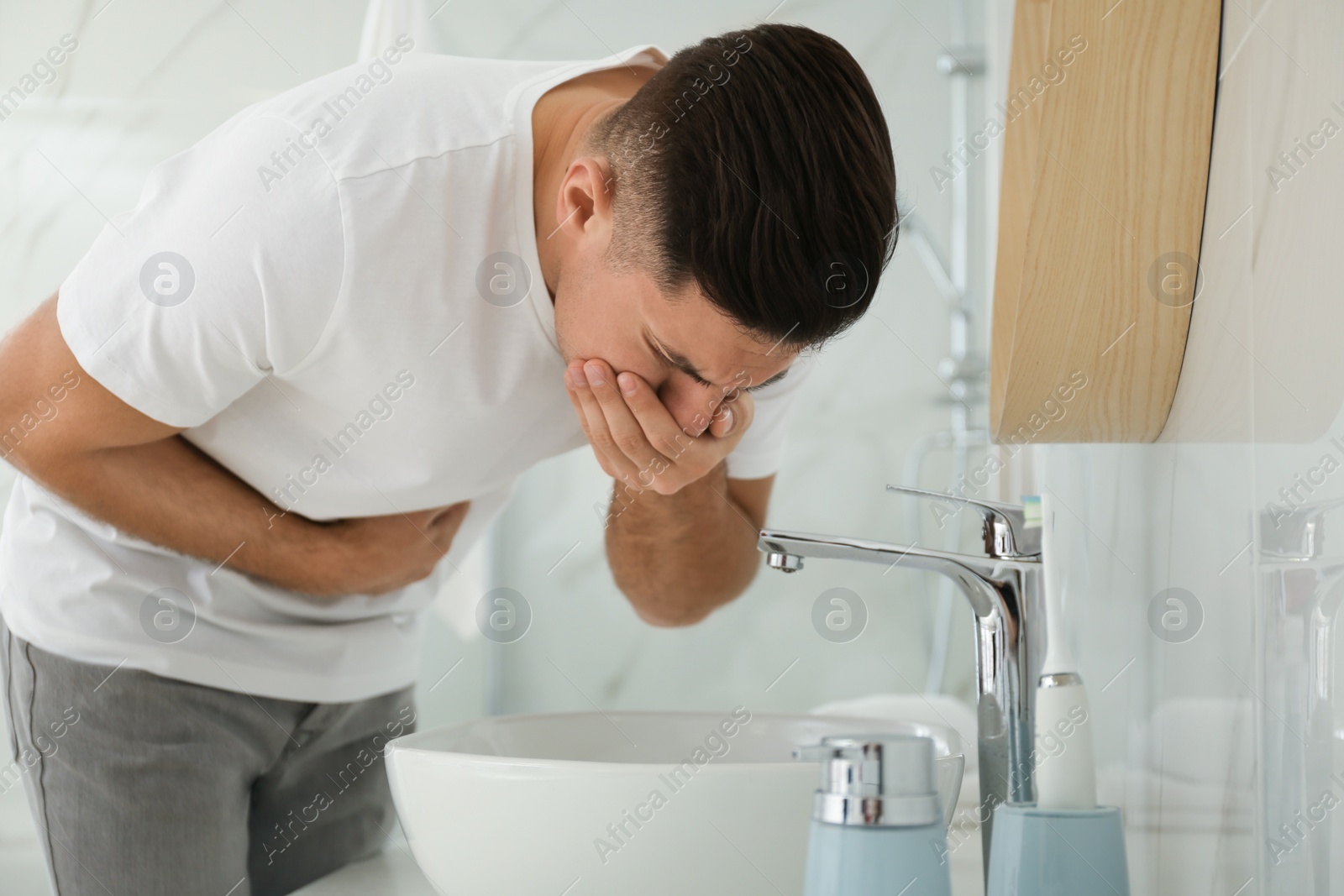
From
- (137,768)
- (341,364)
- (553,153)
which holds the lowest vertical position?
(137,768)

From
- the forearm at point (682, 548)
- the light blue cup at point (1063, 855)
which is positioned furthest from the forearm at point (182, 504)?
the light blue cup at point (1063, 855)

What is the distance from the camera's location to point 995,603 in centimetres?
40

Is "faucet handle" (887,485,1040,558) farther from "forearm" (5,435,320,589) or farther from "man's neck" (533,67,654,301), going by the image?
"forearm" (5,435,320,589)

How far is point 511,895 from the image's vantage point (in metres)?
0.38

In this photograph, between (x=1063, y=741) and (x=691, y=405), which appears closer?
(x=1063, y=741)

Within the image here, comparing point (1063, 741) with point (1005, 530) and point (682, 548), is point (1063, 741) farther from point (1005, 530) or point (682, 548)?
point (682, 548)

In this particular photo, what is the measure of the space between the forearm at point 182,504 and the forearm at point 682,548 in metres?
0.24

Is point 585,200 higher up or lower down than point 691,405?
higher up

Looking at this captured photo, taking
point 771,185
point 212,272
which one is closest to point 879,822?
point 771,185

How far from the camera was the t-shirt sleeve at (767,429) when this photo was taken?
0.72 meters

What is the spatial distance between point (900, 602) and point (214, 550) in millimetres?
1073

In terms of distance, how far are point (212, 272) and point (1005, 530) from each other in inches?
15.8

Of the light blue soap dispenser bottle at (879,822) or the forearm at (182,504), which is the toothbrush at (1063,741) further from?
the forearm at (182,504)

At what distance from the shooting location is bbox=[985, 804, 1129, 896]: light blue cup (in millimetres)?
305
